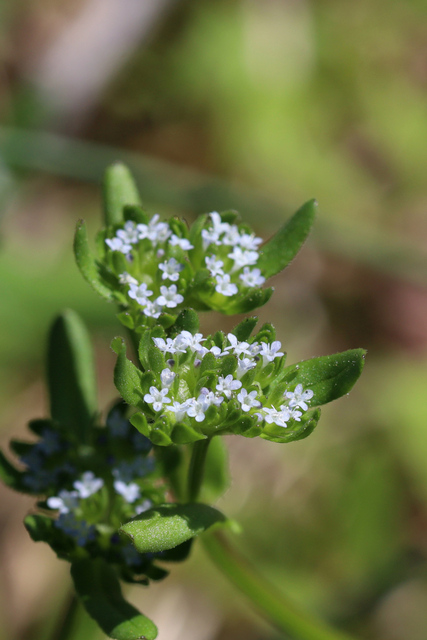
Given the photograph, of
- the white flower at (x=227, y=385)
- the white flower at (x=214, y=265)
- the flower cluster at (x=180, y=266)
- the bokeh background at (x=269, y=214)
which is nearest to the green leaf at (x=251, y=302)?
the flower cluster at (x=180, y=266)

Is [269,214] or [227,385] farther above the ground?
[269,214]

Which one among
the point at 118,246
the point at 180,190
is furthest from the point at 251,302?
the point at 180,190

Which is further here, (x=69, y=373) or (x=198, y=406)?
(x=69, y=373)

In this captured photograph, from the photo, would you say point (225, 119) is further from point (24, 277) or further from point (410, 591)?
point (410, 591)

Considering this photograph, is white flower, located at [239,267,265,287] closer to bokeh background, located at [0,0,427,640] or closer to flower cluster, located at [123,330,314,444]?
flower cluster, located at [123,330,314,444]

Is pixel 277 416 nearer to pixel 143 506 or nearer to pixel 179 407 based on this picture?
pixel 179 407

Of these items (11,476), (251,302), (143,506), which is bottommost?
(11,476)
